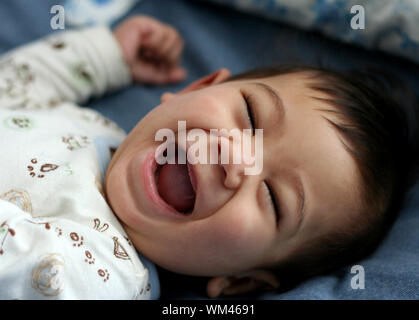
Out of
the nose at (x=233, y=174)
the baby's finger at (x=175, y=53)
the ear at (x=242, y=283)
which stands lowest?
the ear at (x=242, y=283)

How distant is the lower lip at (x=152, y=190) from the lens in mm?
800

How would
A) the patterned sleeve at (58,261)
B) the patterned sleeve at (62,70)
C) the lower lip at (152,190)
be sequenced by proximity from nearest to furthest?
the patterned sleeve at (58,261) < the lower lip at (152,190) < the patterned sleeve at (62,70)

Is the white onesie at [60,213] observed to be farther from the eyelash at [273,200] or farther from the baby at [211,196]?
the eyelash at [273,200]

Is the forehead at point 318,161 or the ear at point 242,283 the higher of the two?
the forehead at point 318,161

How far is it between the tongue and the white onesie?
0.12m

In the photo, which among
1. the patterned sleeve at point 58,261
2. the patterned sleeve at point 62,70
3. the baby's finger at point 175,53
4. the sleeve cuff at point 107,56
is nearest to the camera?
the patterned sleeve at point 58,261

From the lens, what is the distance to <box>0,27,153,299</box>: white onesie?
2.25 ft

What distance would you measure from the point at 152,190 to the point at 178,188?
0.06 metres

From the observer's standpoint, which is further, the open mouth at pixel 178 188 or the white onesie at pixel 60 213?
the open mouth at pixel 178 188

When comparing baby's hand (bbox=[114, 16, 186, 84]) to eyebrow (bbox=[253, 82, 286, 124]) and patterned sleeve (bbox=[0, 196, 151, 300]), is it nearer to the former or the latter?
eyebrow (bbox=[253, 82, 286, 124])

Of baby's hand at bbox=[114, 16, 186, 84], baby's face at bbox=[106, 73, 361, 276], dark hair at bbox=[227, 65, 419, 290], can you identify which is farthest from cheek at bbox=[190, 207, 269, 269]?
baby's hand at bbox=[114, 16, 186, 84]

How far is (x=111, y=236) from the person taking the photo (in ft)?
2.60

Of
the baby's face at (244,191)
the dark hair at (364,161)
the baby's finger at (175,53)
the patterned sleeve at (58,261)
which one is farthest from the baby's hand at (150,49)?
the patterned sleeve at (58,261)

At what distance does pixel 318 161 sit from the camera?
78 cm
